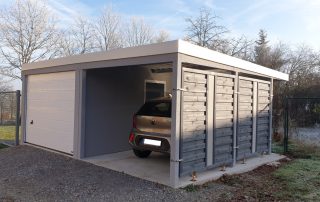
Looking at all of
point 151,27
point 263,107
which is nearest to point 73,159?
point 263,107

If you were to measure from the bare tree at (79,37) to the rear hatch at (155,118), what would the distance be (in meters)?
26.9

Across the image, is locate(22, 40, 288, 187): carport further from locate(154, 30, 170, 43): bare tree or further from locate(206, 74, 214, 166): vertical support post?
locate(154, 30, 170, 43): bare tree

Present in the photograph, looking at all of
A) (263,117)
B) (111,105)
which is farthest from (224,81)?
(111,105)

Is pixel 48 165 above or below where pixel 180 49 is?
below

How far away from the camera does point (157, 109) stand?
7988mm

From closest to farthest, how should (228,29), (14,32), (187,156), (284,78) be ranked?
(187,156), (284,78), (228,29), (14,32)

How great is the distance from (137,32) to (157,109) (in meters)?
30.4

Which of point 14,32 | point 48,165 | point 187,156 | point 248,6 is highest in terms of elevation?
point 14,32

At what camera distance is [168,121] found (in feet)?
24.7

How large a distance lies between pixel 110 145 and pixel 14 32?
24828 millimetres

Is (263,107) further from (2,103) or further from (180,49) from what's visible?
(2,103)

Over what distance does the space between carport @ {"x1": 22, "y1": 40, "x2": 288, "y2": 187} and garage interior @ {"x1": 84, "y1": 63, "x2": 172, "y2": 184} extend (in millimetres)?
26

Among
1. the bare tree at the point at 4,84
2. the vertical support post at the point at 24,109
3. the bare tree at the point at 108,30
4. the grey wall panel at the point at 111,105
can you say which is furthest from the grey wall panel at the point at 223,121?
the bare tree at the point at 108,30

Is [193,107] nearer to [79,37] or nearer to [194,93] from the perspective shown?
[194,93]
